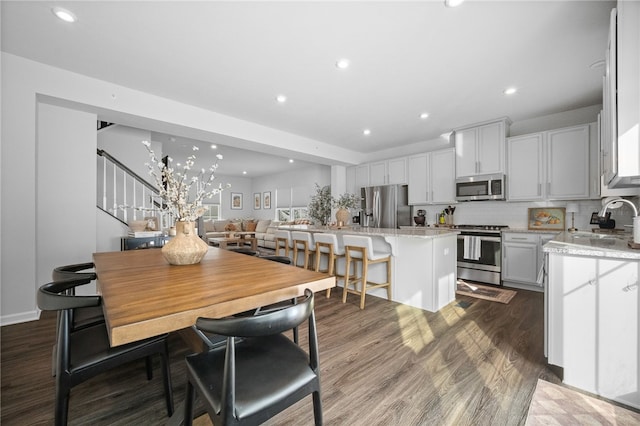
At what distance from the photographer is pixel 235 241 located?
7.38 metres

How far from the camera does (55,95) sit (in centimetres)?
280

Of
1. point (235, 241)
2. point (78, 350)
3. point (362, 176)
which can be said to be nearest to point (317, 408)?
point (78, 350)

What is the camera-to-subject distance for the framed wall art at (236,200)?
35.9ft

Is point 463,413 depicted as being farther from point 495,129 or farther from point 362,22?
point 495,129

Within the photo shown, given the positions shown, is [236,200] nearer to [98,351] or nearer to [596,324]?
[98,351]

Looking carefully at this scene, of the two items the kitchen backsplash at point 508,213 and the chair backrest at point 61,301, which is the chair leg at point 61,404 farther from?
the kitchen backsplash at point 508,213

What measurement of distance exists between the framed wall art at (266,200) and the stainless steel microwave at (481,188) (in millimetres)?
7424

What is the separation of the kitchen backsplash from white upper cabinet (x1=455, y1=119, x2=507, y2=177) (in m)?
0.67

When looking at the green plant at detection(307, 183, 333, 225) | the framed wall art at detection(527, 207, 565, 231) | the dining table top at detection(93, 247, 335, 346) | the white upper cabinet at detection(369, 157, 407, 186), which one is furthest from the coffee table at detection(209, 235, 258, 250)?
the framed wall art at detection(527, 207, 565, 231)

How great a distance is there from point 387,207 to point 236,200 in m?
7.33

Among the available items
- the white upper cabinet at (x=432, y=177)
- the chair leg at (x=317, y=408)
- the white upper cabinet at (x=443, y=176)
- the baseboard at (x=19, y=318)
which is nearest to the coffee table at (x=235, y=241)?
the baseboard at (x=19, y=318)

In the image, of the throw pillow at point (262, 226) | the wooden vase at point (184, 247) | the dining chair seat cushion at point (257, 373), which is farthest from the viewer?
the throw pillow at point (262, 226)

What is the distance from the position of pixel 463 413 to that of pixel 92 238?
4.16m

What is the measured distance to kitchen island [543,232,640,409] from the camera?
5.04 ft
